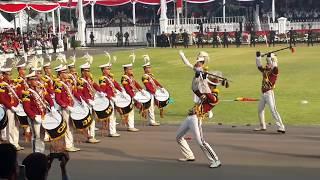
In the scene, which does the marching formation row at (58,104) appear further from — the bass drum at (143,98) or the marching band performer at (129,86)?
the bass drum at (143,98)

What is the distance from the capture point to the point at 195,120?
432 inches

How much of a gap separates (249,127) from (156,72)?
1559cm

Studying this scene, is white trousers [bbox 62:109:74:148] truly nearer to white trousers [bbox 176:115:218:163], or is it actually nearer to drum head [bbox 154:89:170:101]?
white trousers [bbox 176:115:218:163]

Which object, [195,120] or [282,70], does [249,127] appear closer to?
[195,120]

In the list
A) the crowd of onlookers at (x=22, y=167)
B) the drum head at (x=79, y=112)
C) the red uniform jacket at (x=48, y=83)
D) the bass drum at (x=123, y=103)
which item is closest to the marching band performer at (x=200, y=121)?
the drum head at (x=79, y=112)

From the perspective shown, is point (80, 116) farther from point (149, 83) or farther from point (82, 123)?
point (149, 83)

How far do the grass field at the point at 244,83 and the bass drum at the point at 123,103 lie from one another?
2.20 metres

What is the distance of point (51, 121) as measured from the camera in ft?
40.9

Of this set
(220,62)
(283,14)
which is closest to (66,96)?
(220,62)

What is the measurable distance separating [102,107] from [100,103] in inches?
4.9

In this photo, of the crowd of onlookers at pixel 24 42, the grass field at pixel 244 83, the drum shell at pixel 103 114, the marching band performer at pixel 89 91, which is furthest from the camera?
the crowd of onlookers at pixel 24 42

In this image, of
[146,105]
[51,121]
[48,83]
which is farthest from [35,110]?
[146,105]

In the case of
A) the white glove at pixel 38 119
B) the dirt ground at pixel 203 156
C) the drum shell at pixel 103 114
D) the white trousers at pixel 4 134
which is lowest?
the dirt ground at pixel 203 156

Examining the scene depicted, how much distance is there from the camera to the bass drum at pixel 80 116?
521 inches
